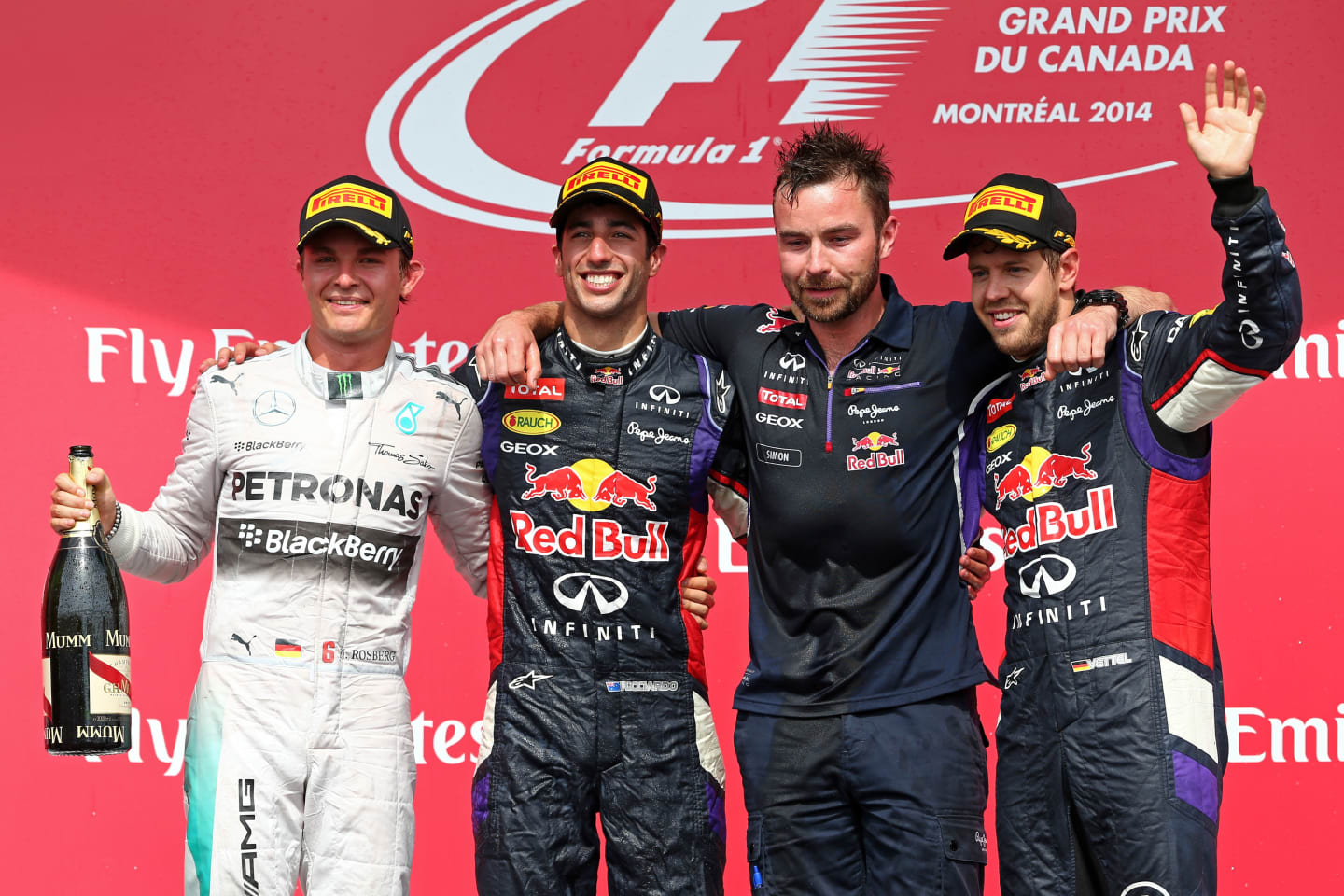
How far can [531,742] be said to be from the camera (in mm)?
2494

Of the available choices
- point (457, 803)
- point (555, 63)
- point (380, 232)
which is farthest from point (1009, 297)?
point (457, 803)

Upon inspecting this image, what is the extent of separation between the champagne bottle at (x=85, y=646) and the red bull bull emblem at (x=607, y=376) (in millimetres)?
943

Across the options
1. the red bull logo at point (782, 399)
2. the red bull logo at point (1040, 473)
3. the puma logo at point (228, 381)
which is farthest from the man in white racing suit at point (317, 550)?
the red bull logo at point (1040, 473)

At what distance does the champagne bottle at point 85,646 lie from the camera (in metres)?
2.39

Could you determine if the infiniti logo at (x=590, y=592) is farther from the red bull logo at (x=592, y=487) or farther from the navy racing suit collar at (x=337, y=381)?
the navy racing suit collar at (x=337, y=381)

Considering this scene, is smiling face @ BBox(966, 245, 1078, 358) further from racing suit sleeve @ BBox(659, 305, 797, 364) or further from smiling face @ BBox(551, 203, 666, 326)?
smiling face @ BBox(551, 203, 666, 326)

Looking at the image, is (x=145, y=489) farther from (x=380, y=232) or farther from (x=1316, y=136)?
(x=1316, y=136)

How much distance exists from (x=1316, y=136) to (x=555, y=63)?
2.12 metres

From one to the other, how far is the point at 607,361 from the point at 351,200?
59cm

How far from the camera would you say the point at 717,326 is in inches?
112

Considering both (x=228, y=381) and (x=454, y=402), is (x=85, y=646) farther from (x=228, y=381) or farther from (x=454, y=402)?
(x=454, y=402)

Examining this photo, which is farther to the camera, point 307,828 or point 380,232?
point 380,232

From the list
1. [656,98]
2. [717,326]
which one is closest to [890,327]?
[717,326]

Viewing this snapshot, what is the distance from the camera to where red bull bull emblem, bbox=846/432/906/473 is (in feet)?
8.43
